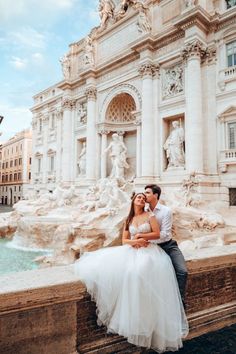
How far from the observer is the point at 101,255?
231 centimetres

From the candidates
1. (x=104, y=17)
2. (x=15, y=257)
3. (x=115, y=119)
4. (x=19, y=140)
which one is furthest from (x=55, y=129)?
(x=19, y=140)

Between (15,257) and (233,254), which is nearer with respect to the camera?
(233,254)

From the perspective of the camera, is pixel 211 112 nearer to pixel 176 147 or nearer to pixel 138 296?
pixel 176 147

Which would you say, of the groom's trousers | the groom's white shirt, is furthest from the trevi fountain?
the groom's white shirt

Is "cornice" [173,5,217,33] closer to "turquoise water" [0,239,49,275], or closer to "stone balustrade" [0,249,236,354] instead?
"turquoise water" [0,239,49,275]

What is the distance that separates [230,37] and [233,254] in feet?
41.6

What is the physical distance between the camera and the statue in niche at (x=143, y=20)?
14836mm

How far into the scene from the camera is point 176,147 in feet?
45.1

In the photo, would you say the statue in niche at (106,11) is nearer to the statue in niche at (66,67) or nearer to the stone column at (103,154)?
the statue in niche at (66,67)

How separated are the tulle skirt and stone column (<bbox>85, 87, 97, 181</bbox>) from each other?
51.8 ft

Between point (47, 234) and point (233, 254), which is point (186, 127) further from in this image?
point (233, 254)

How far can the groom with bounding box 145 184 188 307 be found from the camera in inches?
92.3

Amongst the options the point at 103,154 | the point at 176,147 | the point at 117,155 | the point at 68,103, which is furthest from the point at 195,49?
the point at 68,103

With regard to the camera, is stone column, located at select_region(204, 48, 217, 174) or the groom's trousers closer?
the groom's trousers
